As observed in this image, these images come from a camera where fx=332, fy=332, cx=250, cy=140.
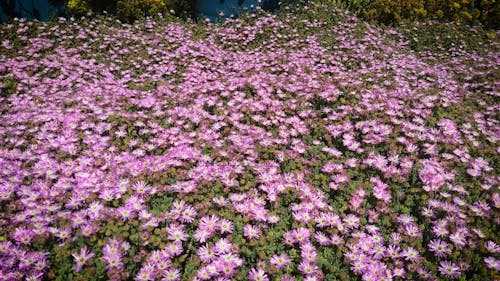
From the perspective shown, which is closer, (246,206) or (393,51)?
(246,206)

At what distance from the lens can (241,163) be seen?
4.06m

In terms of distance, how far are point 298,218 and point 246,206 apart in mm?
540

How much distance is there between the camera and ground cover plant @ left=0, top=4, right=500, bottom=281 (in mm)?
2957

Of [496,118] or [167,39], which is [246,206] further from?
[167,39]

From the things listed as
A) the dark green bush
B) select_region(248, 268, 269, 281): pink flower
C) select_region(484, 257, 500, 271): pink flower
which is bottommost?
select_region(248, 268, 269, 281): pink flower

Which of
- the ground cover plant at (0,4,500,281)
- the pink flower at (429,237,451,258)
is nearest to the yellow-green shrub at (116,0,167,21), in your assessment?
the ground cover plant at (0,4,500,281)

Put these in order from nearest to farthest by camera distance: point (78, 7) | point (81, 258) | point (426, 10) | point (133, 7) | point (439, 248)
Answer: point (81, 258) → point (439, 248) → point (78, 7) → point (133, 7) → point (426, 10)

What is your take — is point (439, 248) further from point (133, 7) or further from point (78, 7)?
point (78, 7)

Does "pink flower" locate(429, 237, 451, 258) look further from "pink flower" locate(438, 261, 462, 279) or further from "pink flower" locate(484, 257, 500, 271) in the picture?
"pink flower" locate(484, 257, 500, 271)

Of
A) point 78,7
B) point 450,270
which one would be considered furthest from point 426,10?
point 78,7

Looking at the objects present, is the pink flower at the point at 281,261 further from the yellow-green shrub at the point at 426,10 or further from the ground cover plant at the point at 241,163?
the yellow-green shrub at the point at 426,10

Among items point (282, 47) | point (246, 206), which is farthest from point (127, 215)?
point (282, 47)

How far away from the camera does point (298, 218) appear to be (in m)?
3.32

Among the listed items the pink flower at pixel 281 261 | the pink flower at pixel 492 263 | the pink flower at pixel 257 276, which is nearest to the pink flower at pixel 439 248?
the pink flower at pixel 492 263
